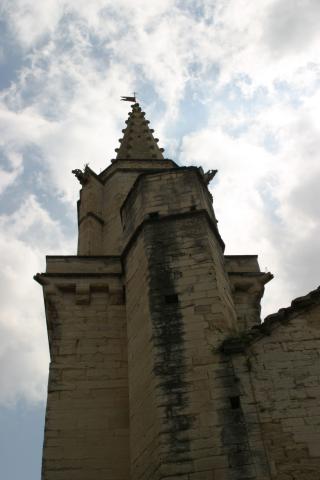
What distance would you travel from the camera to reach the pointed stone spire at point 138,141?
18797mm

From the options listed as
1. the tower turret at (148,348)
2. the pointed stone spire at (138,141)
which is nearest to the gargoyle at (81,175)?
the pointed stone spire at (138,141)

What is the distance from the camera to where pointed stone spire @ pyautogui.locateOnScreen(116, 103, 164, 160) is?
18797 mm

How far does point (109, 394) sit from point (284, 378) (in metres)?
3.07

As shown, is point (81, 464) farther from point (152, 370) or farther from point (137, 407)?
point (152, 370)

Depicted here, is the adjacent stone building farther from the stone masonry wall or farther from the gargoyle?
the gargoyle

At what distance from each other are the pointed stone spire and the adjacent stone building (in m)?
7.09

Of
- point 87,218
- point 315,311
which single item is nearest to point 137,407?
point 315,311

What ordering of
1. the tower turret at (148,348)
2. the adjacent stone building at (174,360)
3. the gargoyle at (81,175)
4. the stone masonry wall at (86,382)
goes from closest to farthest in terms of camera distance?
the adjacent stone building at (174,360), the tower turret at (148,348), the stone masonry wall at (86,382), the gargoyle at (81,175)

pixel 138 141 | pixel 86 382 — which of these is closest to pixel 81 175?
pixel 138 141

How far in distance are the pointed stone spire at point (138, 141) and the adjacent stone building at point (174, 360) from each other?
7090 millimetres

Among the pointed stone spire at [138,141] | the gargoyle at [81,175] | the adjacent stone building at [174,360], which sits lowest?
the adjacent stone building at [174,360]

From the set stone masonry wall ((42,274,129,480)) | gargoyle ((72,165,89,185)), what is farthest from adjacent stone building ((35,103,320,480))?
gargoyle ((72,165,89,185))

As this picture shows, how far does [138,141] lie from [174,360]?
1312 centimetres

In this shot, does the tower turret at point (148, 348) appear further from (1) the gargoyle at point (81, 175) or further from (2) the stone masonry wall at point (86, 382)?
(1) the gargoyle at point (81, 175)
